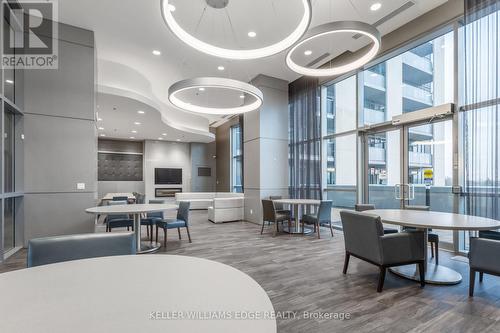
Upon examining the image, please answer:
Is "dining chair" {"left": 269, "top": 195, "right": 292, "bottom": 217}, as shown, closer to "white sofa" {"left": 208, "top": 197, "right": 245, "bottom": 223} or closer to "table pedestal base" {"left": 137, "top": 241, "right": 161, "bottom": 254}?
"white sofa" {"left": 208, "top": 197, "right": 245, "bottom": 223}

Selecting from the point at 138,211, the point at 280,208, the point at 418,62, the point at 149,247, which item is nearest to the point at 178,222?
the point at 149,247

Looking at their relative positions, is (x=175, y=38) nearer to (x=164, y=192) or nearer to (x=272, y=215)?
(x=272, y=215)

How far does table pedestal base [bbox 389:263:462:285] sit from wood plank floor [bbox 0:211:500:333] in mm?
86

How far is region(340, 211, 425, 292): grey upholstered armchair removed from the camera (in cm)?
294

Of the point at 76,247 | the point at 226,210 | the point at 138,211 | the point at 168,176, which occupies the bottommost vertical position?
the point at 226,210

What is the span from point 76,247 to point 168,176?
40.4 ft

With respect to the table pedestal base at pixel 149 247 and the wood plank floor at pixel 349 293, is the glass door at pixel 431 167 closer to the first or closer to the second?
the wood plank floor at pixel 349 293

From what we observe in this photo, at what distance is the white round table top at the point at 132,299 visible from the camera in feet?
2.47

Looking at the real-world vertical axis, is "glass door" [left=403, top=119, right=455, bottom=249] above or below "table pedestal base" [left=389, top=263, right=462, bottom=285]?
above

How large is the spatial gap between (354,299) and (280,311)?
89cm

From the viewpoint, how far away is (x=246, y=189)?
8305mm

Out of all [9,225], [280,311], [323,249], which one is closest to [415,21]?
[323,249]

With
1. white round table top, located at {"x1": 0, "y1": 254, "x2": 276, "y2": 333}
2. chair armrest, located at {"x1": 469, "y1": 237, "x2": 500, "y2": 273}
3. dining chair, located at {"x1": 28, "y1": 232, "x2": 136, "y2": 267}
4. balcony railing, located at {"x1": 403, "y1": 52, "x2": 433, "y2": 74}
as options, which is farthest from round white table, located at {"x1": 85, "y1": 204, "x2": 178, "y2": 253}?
balcony railing, located at {"x1": 403, "y1": 52, "x2": 433, "y2": 74}

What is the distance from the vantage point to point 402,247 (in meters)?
3.01
